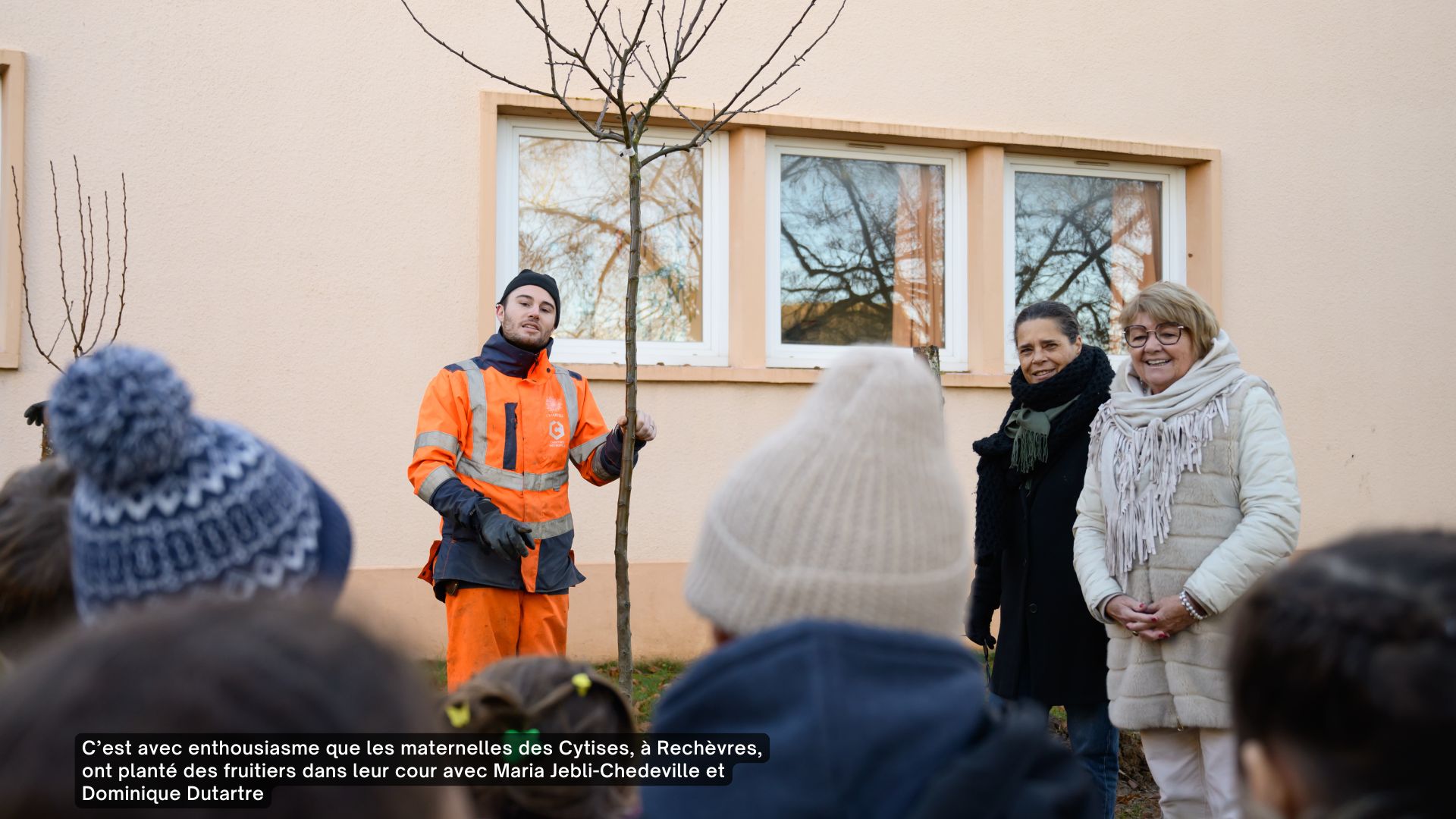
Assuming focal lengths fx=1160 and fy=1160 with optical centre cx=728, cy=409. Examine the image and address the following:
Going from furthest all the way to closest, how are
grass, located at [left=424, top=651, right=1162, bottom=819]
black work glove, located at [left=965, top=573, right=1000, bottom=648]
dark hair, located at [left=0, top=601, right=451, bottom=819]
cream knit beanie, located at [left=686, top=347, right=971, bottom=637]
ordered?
grass, located at [left=424, top=651, right=1162, bottom=819] < black work glove, located at [left=965, top=573, right=1000, bottom=648] < cream knit beanie, located at [left=686, top=347, right=971, bottom=637] < dark hair, located at [left=0, top=601, right=451, bottom=819]

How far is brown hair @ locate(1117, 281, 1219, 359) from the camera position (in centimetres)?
370

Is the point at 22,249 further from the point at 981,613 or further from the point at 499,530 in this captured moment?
the point at 981,613

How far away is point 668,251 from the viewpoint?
6930 millimetres

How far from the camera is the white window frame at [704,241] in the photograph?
6.59 metres

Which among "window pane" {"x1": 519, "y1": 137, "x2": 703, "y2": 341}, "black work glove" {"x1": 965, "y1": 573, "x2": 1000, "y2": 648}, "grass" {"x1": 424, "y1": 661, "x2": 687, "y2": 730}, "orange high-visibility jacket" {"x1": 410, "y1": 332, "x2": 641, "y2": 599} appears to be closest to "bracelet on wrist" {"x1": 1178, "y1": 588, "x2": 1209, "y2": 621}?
"black work glove" {"x1": 965, "y1": 573, "x2": 1000, "y2": 648}

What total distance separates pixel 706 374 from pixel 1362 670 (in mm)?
5658

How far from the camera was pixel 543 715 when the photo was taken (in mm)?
1684

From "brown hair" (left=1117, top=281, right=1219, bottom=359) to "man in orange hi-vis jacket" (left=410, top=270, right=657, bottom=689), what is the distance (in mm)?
1745

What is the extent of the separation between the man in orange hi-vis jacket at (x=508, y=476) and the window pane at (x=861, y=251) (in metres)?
2.79

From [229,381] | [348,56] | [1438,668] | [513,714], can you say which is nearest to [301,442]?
[229,381]

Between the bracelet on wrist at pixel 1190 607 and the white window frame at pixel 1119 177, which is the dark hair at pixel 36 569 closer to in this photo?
the bracelet on wrist at pixel 1190 607

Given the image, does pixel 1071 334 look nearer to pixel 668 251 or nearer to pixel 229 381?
pixel 668 251

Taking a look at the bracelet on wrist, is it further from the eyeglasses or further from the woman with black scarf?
the eyeglasses

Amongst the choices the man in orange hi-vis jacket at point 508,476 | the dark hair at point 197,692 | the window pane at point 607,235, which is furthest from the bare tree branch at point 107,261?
the dark hair at point 197,692
